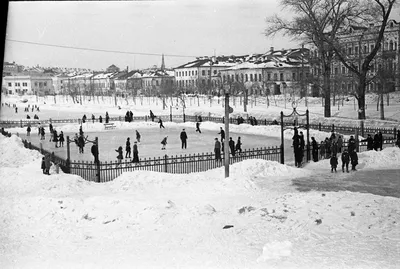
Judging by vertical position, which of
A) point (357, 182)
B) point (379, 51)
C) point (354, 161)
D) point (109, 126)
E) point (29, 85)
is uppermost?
point (29, 85)

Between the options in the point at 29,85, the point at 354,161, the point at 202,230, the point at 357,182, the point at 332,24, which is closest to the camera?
the point at 202,230

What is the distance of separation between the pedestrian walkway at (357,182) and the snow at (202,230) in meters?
1.45

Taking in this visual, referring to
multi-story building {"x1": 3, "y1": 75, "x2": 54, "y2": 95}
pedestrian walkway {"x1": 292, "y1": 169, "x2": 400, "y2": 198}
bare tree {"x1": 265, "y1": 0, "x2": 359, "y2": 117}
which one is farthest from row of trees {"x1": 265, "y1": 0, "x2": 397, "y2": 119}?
multi-story building {"x1": 3, "y1": 75, "x2": 54, "y2": 95}

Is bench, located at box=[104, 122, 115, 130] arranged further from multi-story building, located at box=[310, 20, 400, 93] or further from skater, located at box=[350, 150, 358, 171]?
skater, located at box=[350, 150, 358, 171]

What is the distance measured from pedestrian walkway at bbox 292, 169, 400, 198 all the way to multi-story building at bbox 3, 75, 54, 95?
10006 centimetres

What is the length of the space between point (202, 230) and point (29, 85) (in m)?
110

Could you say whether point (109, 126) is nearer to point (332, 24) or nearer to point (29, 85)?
point (332, 24)

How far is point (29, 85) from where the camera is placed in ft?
365

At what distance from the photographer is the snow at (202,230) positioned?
309 inches

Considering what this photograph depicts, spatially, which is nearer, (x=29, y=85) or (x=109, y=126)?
(x=109, y=126)

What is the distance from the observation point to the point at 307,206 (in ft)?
33.2

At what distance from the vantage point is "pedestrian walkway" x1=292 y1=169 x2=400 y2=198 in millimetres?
13339

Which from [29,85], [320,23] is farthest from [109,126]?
[29,85]

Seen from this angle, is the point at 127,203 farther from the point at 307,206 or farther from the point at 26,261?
the point at 307,206
